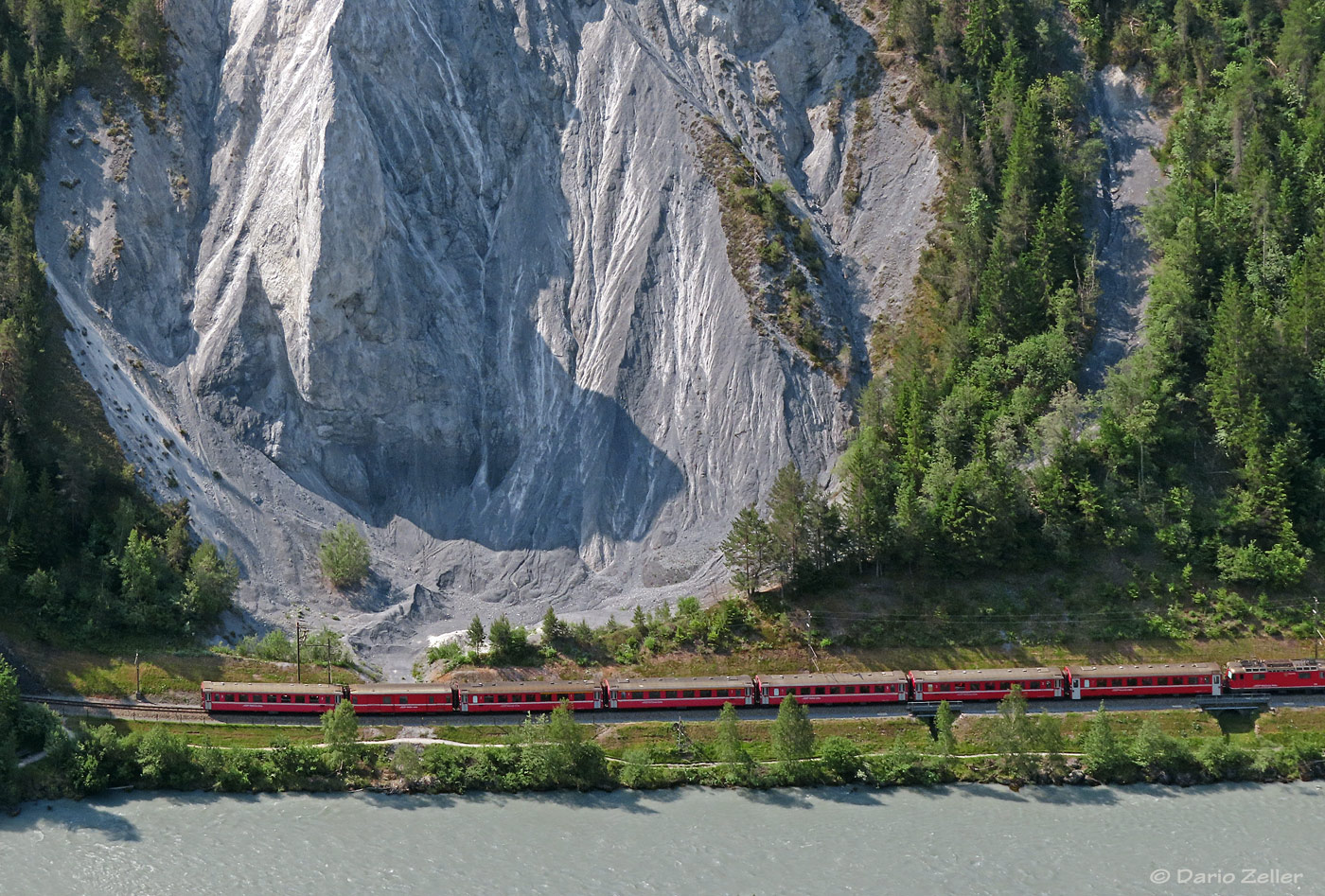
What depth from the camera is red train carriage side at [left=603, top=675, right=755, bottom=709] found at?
5591 centimetres

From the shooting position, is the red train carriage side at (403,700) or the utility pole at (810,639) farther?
the utility pole at (810,639)

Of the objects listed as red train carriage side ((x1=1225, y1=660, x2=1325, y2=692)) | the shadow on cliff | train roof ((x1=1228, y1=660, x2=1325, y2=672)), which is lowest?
red train carriage side ((x1=1225, y1=660, x2=1325, y2=692))

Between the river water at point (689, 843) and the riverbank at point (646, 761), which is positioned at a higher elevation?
the riverbank at point (646, 761)

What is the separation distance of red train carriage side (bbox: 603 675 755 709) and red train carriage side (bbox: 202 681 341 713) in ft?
36.2

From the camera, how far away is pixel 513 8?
80.1m

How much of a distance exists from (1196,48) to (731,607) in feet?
134

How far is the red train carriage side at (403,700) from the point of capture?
183 feet

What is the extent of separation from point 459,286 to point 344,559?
56.2 feet

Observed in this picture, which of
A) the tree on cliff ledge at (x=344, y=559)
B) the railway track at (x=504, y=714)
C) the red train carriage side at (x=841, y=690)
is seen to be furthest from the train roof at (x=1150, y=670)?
the tree on cliff ledge at (x=344, y=559)

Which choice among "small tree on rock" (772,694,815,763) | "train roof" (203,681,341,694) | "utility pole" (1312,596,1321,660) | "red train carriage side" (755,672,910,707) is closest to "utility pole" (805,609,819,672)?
"red train carriage side" (755,672,910,707)

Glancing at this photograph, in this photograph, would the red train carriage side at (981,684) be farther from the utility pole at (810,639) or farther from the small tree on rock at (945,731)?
the utility pole at (810,639)

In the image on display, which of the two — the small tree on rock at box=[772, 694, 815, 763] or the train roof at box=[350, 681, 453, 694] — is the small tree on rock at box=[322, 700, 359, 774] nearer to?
the train roof at box=[350, 681, 453, 694]

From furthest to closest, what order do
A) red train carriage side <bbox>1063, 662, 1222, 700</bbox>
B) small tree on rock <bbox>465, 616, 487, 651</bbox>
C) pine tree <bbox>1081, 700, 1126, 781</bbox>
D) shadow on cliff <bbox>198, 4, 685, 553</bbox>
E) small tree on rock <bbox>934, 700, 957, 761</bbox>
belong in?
shadow on cliff <bbox>198, 4, 685, 553</bbox> < small tree on rock <bbox>465, 616, 487, 651</bbox> < red train carriage side <bbox>1063, 662, 1222, 700</bbox> < small tree on rock <bbox>934, 700, 957, 761</bbox> < pine tree <bbox>1081, 700, 1126, 781</bbox>

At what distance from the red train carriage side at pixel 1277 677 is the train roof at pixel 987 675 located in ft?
22.4
